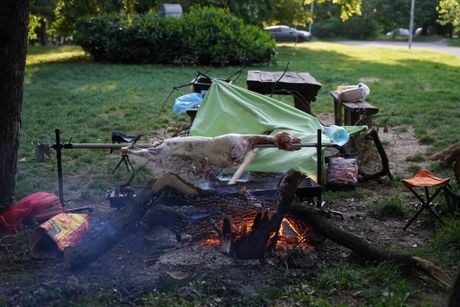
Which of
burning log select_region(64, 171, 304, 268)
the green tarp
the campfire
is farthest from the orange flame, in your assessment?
the green tarp

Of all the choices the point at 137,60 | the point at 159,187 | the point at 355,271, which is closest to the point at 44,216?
the point at 159,187

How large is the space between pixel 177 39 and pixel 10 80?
1488 centimetres

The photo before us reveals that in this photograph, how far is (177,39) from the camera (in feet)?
64.1

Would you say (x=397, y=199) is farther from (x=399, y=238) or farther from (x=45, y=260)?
(x=45, y=260)

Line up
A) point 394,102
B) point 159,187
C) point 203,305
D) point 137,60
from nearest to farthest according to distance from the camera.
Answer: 1. point 203,305
2. point 159,187
3. point 394,102
4. point 137,60

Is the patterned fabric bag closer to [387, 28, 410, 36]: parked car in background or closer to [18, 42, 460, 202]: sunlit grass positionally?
[18, 42, 460, 202]: sunlit grass

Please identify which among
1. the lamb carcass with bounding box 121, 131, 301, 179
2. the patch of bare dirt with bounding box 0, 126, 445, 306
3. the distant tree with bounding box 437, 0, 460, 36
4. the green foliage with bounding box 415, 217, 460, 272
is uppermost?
the distant tree with bounding box 437, 0, 460, 36

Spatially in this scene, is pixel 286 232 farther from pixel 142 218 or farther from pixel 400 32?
pixel 400 32

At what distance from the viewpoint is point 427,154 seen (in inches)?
311

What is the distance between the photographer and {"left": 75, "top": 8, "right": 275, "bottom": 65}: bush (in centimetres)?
1908

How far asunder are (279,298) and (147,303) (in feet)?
2.69

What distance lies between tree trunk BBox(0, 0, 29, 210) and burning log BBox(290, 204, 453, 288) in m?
2.38

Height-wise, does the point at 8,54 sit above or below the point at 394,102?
above

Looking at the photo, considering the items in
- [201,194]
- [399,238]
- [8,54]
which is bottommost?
[399,238]
